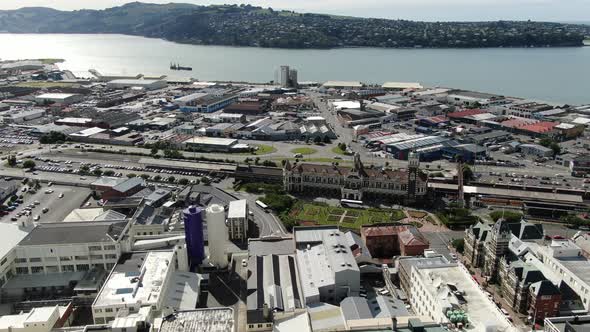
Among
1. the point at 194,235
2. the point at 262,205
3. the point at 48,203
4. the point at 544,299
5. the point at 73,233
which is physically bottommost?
the point at 48,203

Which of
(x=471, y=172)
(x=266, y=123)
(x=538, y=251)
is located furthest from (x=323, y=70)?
(x=538, y=251)

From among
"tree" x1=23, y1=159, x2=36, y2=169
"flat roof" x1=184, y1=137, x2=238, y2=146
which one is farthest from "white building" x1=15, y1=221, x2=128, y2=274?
"flat roof" x1=184, y1=137, x2=238, y2=146

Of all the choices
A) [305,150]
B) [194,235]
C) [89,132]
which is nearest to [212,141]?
[305,150]

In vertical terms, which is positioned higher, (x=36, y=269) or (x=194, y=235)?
(x=194, y=235)

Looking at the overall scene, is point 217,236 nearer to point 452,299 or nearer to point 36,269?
point 36,269

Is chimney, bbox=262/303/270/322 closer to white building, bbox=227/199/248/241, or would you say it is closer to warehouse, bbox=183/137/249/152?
white building, bbox=227/199/248/241
